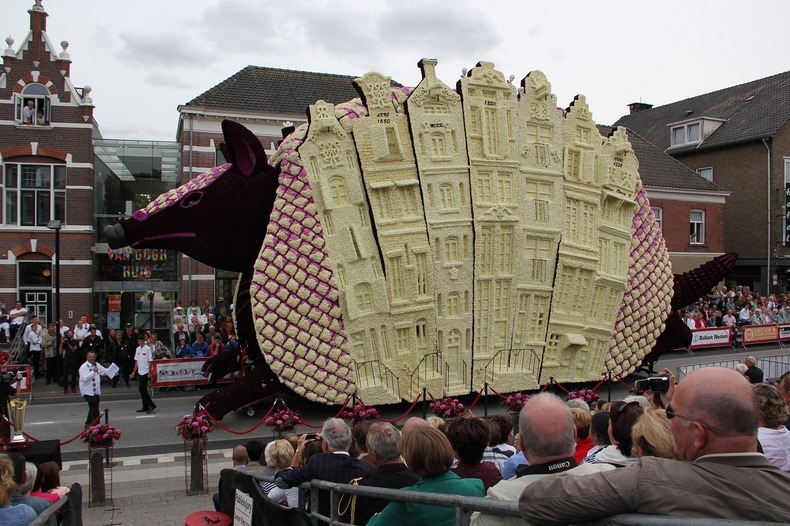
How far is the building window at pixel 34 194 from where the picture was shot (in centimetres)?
2080

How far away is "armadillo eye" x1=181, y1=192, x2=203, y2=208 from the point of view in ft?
40.7

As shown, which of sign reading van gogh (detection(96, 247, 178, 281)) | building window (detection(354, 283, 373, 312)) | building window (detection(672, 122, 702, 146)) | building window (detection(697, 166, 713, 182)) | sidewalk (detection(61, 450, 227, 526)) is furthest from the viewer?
building window (detection(672, 122, 702, 146))

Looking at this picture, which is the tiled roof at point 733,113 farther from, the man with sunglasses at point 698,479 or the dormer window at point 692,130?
the man with sunglasses at point 698,479

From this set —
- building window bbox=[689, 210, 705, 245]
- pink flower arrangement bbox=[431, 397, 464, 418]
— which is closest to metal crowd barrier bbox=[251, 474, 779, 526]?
pink flower arrangement bbox=[431, 397, 464, 418]

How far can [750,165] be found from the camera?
30984 millimetres

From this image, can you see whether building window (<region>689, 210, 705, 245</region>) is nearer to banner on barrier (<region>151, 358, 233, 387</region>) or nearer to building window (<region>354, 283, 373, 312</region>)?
building window (<region>354, 283, 373, 312</region>)

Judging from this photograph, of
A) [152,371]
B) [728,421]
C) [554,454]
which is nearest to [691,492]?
[728,421]

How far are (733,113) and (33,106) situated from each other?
3027cm

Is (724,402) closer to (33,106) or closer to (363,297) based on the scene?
(363,297)

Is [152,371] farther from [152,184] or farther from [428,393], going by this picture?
[152,184]

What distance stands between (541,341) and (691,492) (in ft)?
38.8

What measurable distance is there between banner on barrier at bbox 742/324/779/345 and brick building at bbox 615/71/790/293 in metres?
5.65

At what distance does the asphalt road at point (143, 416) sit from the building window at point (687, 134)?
20.4 meters

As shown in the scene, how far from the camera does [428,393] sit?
12.9 m
